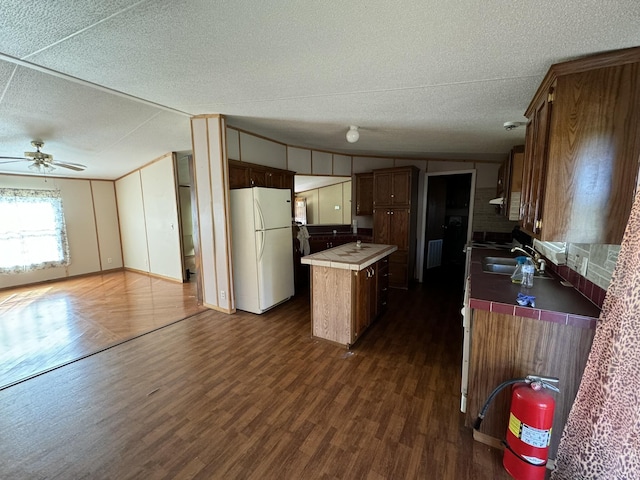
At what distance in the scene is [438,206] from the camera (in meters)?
5.85

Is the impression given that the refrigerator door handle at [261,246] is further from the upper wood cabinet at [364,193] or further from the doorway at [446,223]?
the doorway at [446,223]

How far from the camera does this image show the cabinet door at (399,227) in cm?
462

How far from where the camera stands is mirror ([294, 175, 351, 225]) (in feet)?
18.1

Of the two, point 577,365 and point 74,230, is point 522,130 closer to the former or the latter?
point 577,365

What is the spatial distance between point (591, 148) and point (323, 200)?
15.0ft

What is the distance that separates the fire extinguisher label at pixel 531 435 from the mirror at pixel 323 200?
14.3 feet

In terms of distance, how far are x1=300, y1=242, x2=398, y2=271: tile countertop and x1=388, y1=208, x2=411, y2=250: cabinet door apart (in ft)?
4.48

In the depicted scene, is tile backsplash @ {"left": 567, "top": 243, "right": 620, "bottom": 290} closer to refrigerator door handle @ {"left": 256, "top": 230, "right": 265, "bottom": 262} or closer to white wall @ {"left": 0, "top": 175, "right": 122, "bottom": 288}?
refrigerator door handle @ {"left": 256, "top": 230, "right": 265, "bottom": 262}

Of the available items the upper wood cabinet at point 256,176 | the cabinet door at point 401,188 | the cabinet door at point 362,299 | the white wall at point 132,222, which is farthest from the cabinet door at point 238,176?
the white wall at point 132,222

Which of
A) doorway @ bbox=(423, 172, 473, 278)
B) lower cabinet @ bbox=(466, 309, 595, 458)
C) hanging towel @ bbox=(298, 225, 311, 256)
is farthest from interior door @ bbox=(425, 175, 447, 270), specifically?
lower cabinet @ bbox=(466, 309, 595, 458)

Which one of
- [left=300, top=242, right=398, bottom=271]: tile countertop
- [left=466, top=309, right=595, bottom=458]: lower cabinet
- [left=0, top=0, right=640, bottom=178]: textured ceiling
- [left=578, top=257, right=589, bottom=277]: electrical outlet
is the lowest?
[left=466, top=309, right=595, bottom=458]: lower cabinet

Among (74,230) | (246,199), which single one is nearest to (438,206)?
(246,199)

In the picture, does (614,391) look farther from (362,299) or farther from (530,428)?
(362,299)

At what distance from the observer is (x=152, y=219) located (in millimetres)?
5633
